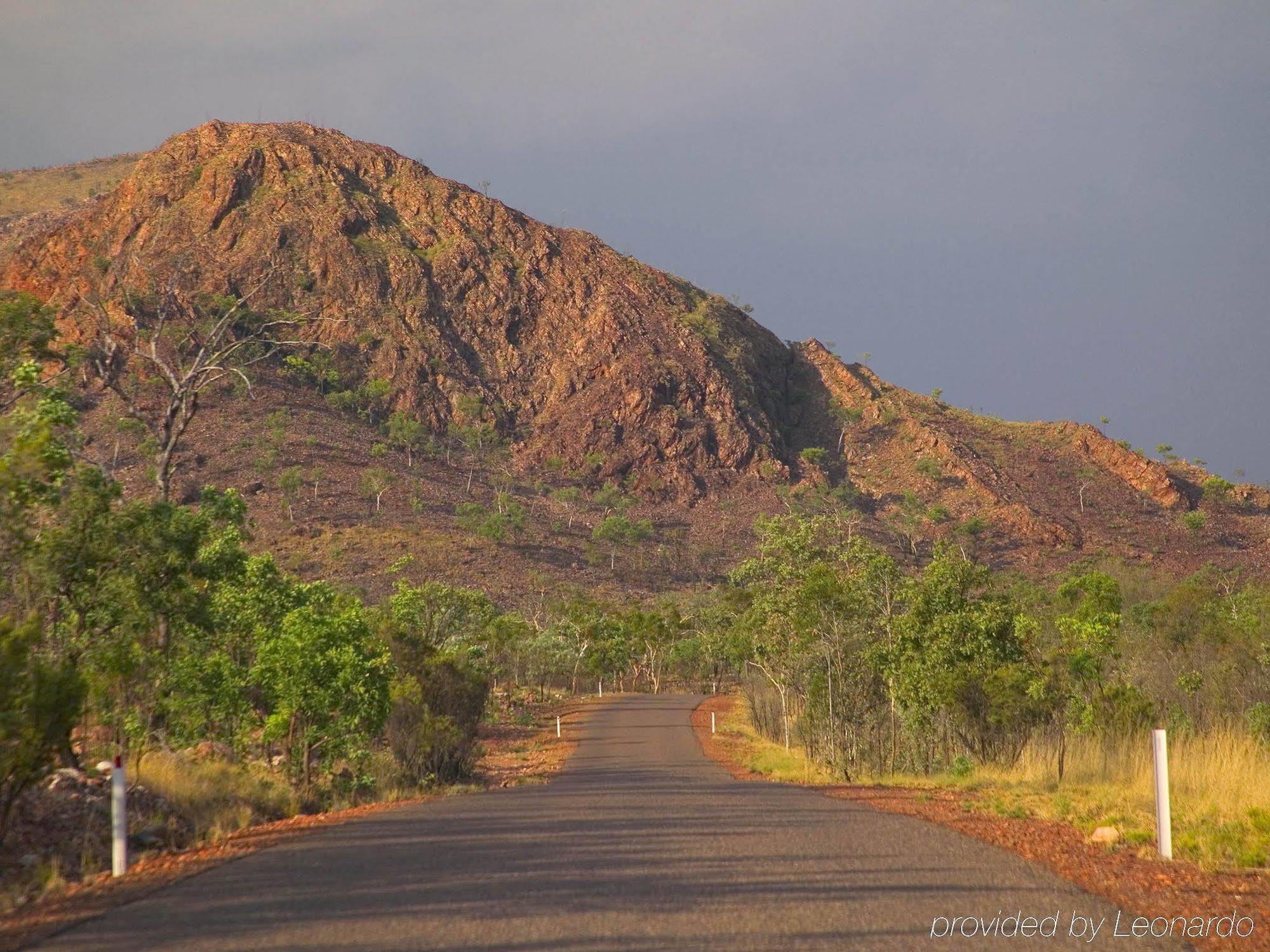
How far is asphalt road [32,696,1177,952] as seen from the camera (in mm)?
6766

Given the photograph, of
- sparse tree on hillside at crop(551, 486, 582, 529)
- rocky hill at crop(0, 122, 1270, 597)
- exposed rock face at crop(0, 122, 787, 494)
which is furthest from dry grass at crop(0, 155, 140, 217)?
sparse tree on hillside at crop(551, 486, 582, 529)

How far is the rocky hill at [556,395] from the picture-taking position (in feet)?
372

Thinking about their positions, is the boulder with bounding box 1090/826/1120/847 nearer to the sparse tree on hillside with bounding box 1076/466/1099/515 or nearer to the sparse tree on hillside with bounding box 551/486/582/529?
the sparse tree on hillside with bounding box 551/486/582/529

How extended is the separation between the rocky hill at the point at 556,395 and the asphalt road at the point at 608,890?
278 feet

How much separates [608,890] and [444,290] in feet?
450

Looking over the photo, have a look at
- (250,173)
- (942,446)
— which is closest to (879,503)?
(942,446)

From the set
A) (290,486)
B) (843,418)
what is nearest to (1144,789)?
(290,486)

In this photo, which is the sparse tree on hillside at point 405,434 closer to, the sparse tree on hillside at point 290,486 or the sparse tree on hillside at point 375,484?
the sparse tree on hillside at point 375,484

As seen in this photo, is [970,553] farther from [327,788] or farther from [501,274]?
[327,788]

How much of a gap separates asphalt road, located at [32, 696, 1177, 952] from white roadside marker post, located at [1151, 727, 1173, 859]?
1291 millimetres

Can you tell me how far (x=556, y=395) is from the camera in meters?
138

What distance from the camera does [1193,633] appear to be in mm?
41625

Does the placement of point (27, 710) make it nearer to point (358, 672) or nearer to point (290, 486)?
point (358, 672)

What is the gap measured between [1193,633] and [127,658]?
→ 38.0 m
